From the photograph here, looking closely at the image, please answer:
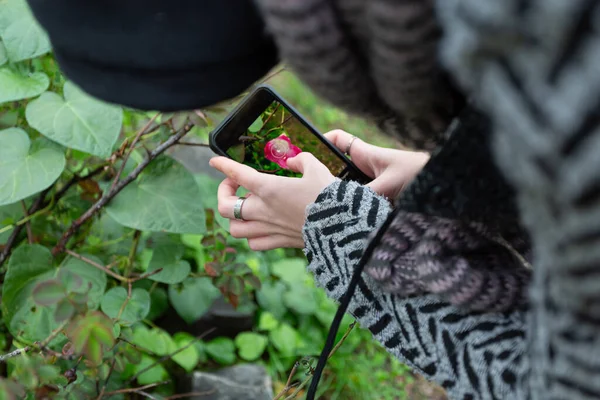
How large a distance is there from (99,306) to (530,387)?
2.70ft

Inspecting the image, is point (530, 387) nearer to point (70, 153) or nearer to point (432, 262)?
point (432, 262)

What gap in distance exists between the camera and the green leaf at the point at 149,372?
1.43 metres

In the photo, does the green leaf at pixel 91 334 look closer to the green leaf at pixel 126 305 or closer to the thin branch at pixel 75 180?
the green leaf at pixel 126 305

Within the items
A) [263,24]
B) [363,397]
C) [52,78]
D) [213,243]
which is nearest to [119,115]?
[52,78]

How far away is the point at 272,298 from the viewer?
1812 mm

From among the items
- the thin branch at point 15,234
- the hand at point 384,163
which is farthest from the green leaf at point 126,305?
the hand at point 384,163

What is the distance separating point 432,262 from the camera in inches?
25.6

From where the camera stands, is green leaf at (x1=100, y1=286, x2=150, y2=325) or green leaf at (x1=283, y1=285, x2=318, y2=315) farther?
green leaf at (x1=283, y1=285, x2=318, y2=315)

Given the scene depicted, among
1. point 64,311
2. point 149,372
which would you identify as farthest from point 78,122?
point 149,372

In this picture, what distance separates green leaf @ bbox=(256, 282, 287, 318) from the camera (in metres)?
1.80

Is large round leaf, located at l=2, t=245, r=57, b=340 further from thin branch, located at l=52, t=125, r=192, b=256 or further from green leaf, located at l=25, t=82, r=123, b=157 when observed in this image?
green leaf, located at l=25, t=82, r=123, b=157

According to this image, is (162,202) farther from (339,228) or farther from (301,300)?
(301,300)

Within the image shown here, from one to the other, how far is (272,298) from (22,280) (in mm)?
791

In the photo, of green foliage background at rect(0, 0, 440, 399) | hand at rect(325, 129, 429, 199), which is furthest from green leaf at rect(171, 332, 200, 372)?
hand at rect(325, 129, 429, 199)
